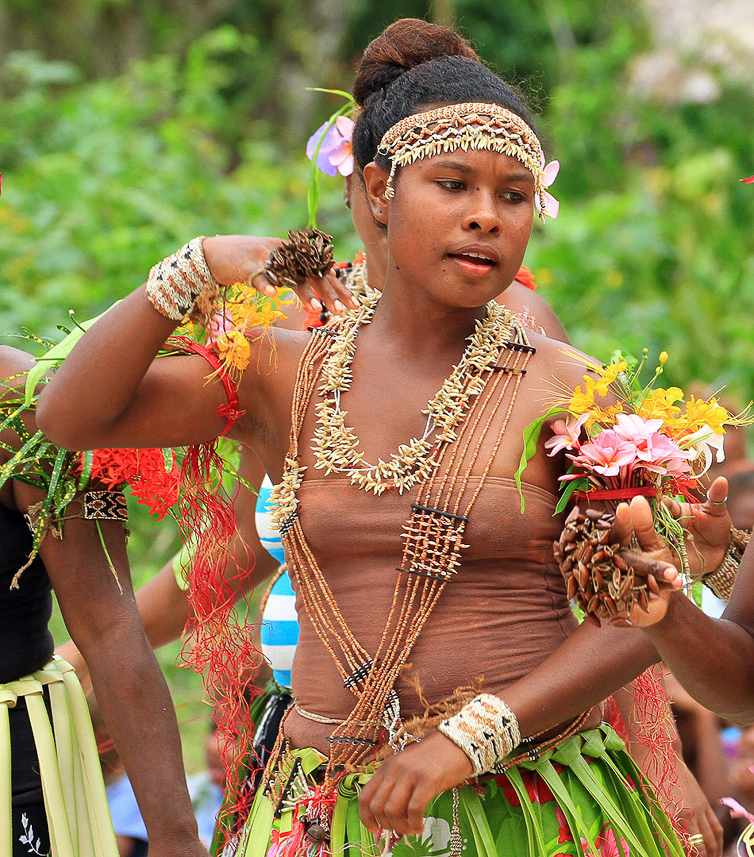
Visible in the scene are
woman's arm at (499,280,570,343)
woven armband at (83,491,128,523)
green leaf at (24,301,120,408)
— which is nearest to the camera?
green leaf at (24,301,120,408)

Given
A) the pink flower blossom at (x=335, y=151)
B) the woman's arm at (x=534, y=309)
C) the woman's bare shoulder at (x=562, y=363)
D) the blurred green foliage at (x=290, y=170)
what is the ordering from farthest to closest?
1. the blurred green foliage at (x=290, y=170)
2. the pink flower blossom at (x=335, y=151)
3. the woman's arm at (x=534, y=309)
4. the woman's bare shoulder at (x=562, y=363)

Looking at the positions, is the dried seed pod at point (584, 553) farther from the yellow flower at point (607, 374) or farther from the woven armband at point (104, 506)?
the woven armband at point (104, 506)

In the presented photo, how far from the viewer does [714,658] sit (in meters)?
2.12

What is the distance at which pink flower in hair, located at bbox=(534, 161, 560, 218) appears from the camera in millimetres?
2376

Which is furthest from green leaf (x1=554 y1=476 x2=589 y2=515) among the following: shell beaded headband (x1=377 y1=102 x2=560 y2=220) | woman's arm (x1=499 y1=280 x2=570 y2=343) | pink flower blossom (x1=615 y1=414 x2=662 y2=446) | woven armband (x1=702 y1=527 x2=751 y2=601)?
woman's arm (x1=499 y1=280 x2=570 y2=343)

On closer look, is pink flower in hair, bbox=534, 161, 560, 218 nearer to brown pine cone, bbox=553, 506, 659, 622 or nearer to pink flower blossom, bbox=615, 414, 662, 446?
pink flower blossom, bbox=615, 414, 662, 446

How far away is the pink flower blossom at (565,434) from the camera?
6.92 ft

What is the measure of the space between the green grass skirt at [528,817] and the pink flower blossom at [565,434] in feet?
1.86

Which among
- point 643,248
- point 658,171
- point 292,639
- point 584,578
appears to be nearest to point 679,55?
point 658,171

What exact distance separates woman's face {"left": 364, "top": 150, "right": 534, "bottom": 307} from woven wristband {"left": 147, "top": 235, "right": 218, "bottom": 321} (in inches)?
14.4

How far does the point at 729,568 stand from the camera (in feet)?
8.93

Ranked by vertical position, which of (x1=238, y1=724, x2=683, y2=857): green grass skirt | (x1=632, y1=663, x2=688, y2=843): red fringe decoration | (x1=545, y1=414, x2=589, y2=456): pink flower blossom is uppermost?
(x1=545, y1=414, x2=589, y2=456): pink flower blossom

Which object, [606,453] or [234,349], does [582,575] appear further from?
[234,349]

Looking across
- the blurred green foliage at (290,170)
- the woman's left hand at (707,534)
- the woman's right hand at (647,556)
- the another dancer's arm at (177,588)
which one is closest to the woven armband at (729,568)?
the woman's left hand at (707,534)
